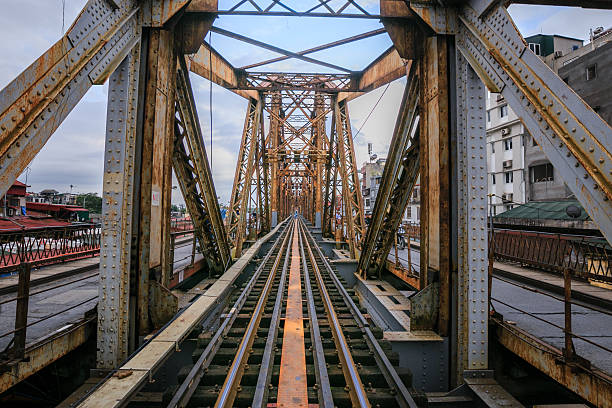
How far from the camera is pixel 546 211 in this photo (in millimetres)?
17531

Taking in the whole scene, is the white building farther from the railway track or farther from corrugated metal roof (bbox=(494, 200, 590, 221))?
the railway track

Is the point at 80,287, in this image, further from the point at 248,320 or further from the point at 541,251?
the point at 541,251

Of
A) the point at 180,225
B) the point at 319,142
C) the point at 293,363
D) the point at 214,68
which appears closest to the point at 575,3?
the point at 293,363

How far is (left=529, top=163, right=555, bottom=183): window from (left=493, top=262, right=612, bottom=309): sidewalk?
73.5 ft

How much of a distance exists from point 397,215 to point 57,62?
19.3ft

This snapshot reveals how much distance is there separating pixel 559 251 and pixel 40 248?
18.8 m

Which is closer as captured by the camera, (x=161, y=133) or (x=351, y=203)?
(x=161, y=133)

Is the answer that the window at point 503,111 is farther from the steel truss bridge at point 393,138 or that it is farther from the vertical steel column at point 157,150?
the vertical steel column at point 157,150

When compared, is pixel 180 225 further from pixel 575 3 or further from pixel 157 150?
pixel 575 3

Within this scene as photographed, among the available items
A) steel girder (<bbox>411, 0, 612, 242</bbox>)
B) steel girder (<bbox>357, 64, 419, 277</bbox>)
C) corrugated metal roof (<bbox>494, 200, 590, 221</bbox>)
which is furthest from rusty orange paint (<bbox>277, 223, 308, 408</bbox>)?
corrugated metal roof (<bbox>494, 200, 590, 221</bbox>)

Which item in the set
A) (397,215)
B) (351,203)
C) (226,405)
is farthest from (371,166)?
(226,405)

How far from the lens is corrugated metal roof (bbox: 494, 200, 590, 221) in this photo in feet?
53.6

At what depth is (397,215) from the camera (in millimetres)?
6480

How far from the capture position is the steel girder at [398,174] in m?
5.61
